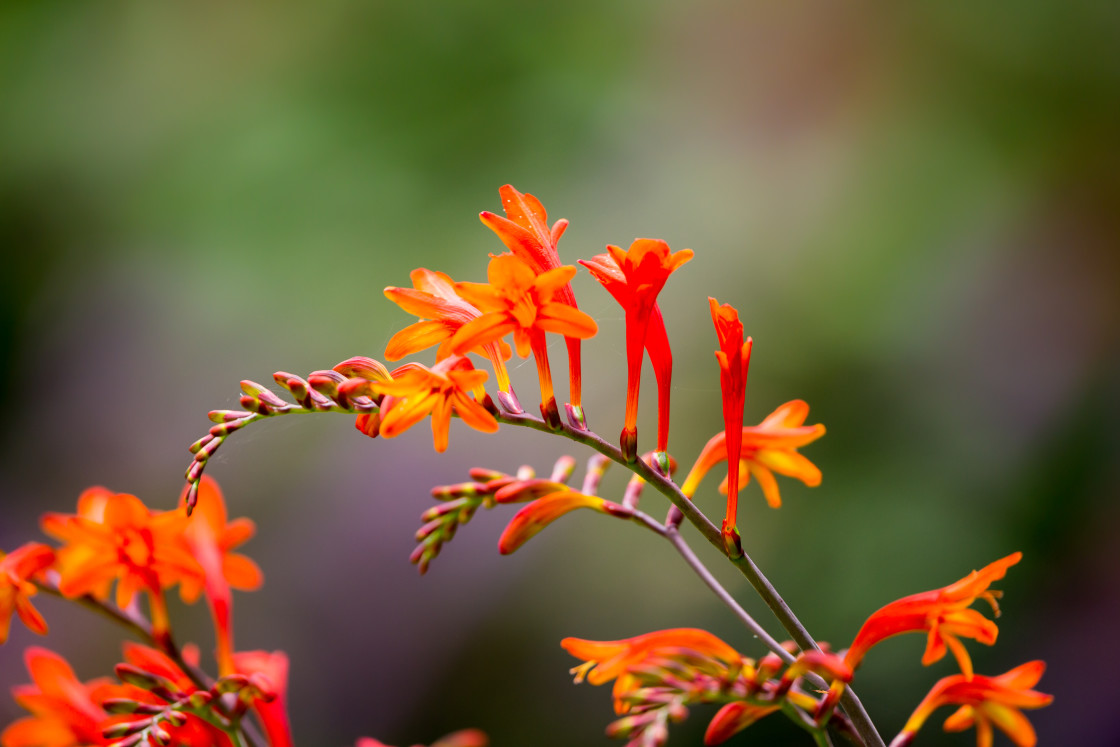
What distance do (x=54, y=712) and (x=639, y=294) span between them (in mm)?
503

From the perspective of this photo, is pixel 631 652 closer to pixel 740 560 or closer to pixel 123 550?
pixel 740 560

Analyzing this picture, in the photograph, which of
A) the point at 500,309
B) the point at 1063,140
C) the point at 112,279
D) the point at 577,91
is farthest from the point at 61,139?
the point at 1063,140

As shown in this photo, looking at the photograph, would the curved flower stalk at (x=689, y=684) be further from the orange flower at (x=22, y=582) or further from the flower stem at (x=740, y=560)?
the orange flower at (x=22, y=582)

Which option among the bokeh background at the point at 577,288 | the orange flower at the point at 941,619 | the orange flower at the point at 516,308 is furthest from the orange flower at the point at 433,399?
the bokeh background at the point at 577,288

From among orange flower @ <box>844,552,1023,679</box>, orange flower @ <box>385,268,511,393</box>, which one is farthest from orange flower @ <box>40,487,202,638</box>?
orange flower @ <box>844,552,1023,679</box>

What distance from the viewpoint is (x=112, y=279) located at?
1.77 metres

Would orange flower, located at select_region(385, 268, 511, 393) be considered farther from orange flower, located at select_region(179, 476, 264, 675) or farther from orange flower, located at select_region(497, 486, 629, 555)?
orange flower, located at select_region(179, 476, 264, 675)

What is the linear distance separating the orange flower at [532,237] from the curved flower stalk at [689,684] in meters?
0.13

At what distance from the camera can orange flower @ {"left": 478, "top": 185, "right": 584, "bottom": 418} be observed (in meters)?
0.45

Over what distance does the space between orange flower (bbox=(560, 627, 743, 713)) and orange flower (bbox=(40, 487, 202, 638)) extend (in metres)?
0.26

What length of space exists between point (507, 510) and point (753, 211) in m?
0.86

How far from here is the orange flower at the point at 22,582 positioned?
475 millimetres

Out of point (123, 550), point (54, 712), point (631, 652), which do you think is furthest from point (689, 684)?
point (54, 712)

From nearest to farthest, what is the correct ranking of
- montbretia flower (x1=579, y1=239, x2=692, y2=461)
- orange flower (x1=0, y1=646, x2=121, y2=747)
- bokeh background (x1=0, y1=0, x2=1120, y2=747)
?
montbretia flower (x1=579, y1=239, x2=692, y2=461)
orange flower (x1=0, y1=646, x2=121, y2=747)
bokeh background (x1=0, y1=0, x2=1120, y2=747)
